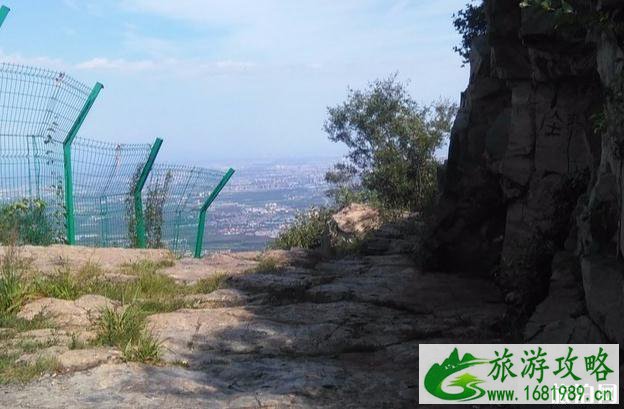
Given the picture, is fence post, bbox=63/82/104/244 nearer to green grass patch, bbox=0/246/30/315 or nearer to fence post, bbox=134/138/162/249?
fence post, bbox=134/138/162/249

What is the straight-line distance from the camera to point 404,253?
9.80 m

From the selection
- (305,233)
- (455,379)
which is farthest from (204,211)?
(455,379)

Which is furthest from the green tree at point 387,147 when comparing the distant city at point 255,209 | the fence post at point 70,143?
the fence post at point 70,143

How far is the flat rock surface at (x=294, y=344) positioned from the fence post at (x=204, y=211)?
3.40 m

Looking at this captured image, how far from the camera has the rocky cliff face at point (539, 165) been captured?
177 inches

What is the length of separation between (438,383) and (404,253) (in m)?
5.50

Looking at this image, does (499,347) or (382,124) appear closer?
(499,347)

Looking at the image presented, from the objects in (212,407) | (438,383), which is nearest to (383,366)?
(438,383)

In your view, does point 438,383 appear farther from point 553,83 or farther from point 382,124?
point 382,124

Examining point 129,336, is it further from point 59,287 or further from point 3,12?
point 3,12

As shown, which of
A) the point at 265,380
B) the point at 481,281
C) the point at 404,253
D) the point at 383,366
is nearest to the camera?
the point at 265,380

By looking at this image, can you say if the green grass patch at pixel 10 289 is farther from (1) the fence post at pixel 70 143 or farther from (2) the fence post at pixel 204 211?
(2) the fence post at pixel 204 211
